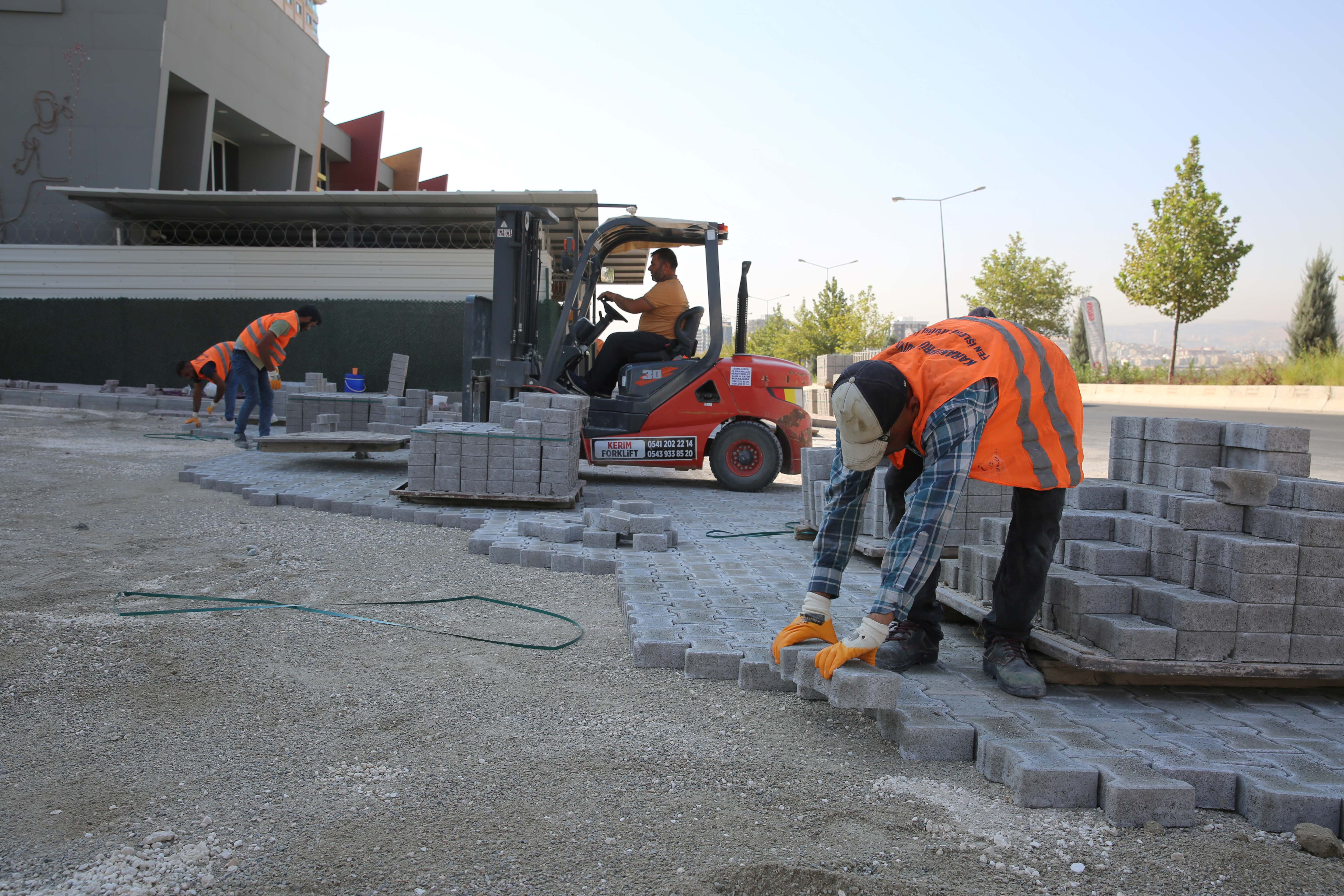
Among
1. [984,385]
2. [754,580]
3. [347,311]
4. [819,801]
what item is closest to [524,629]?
Result: [754,580]

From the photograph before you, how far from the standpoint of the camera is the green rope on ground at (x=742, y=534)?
23.1 feet

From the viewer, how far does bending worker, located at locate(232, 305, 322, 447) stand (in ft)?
35.8

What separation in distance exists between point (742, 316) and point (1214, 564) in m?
7.37

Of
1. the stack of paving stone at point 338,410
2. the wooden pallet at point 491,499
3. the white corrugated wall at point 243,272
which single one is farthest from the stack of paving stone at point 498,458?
the white corrugated wall at point 243,272

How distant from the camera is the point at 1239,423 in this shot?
Result: 12.5ft

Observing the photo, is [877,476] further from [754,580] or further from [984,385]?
[984,385]

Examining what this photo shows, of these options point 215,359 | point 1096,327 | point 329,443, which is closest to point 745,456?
point 329,443

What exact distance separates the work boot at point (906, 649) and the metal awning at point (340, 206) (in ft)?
45.4

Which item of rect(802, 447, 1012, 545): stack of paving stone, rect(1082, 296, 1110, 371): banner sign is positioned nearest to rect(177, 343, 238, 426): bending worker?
rect(802, 447, 1012, 545): stack of paving stone

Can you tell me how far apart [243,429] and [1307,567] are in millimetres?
11770

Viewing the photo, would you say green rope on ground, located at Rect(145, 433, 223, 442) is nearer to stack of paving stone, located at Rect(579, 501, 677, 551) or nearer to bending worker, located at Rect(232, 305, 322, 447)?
bending worker, located at Rect(232, 305, 322, 447)

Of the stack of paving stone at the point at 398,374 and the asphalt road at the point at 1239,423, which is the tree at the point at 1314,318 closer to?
the asphalt road at the point at 1239,423

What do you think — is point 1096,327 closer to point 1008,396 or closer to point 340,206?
point 340,206

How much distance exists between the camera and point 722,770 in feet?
9.78
